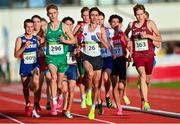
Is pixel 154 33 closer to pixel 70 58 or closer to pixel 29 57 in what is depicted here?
pixel 70 58

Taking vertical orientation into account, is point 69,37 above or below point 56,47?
above

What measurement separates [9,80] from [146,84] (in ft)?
120

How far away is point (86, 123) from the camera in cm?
1458

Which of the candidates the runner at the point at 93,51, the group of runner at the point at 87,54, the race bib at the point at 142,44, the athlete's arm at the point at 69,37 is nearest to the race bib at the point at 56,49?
the group of runner at the point at 87,54

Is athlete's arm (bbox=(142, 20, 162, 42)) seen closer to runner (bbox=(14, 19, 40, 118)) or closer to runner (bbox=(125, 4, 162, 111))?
runner (bbox=(125, 4, 162, 111))

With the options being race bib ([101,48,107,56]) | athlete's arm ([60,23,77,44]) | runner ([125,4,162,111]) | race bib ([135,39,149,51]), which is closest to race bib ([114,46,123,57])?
race bib ([101,48,107,56])

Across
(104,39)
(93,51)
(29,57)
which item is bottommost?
(29,57)

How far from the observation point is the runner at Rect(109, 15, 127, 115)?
17.0 m

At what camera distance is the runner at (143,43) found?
15500 millimetres

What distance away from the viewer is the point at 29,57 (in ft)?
54.6

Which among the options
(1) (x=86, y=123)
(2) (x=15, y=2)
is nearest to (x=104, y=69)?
(1) (x=86, y=123)

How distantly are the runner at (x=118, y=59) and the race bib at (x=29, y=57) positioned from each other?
1760mm

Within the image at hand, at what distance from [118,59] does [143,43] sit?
166 cm

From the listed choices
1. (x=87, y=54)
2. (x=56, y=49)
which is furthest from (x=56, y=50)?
(x=87, y=54)
